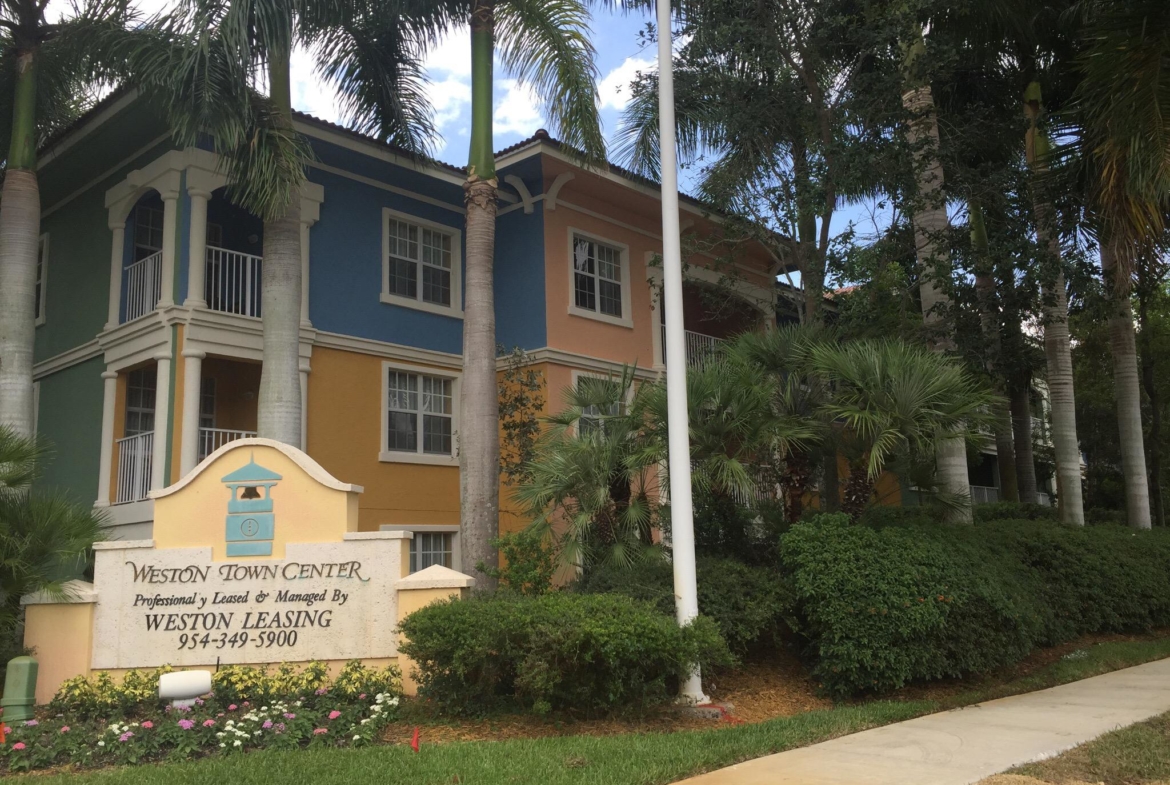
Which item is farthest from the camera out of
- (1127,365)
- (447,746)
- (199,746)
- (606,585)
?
(1127,365)

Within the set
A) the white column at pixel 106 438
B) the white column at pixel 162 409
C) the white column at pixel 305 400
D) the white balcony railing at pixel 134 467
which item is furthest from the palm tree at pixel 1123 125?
the white column at pixel 106 438

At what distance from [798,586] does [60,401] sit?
13504 millimetres

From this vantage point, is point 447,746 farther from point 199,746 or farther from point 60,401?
point 60,401

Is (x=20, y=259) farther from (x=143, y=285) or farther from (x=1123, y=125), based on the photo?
(x=1123, y=125)

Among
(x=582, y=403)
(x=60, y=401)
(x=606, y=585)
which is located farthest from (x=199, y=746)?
(x=60, y=401)

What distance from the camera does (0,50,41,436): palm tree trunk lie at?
43.2 feet

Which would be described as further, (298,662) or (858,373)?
(858,373)

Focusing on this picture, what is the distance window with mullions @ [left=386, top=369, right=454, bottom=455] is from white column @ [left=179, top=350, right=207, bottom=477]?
342 centimetres

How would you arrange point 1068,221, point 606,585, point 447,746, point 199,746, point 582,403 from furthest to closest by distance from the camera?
point 1068,221, point 582,403, point 606,585, point 199,746, point 447,746

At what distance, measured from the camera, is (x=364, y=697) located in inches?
345

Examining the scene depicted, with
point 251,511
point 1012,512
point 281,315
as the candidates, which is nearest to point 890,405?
point 251,511

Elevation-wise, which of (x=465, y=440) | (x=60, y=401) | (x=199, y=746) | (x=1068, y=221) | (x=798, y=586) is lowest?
(x=199, y=746)

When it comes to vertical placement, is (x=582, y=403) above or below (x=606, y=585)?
above

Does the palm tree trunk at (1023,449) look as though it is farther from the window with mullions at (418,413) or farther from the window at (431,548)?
the window at (431,548)
